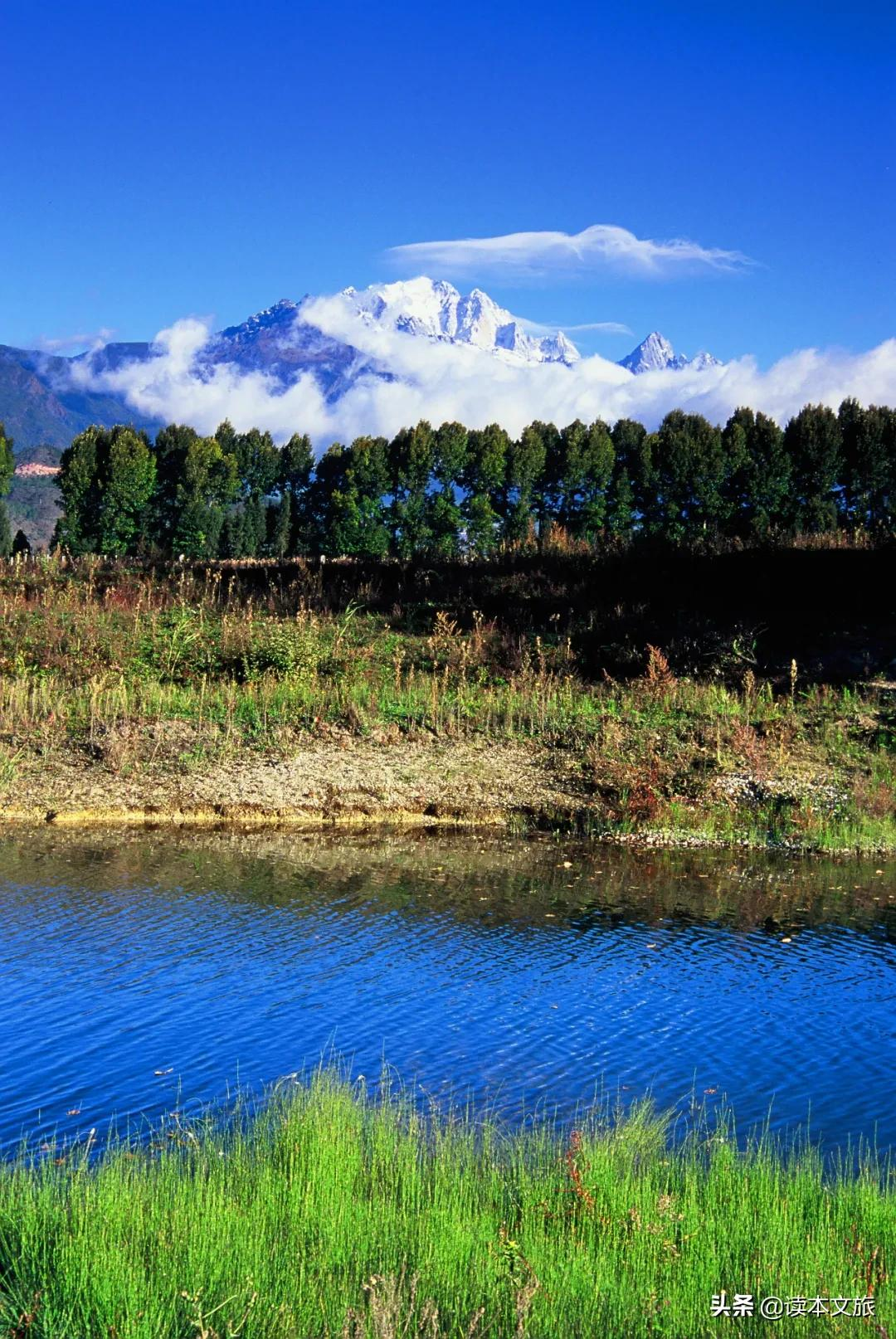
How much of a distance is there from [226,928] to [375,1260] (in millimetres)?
7283

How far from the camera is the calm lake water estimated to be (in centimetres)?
846

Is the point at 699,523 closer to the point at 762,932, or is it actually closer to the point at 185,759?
the point at 185,759

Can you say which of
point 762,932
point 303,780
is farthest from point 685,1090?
point 303,780

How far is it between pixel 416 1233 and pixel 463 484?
5918 cm

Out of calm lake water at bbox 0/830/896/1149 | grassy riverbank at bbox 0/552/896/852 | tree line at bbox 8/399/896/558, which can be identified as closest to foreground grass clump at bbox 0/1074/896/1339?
calm lake water at bbox 0/830/896/1149

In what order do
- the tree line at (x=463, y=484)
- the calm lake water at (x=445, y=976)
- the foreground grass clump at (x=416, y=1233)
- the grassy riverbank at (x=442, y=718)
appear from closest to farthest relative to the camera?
the foreground grass clump at (x=416, y=1233), the calm lake water at (x=445, y=976), the grassy riverbank at (x=442, y=718), the tree line at (x=463, y=484)

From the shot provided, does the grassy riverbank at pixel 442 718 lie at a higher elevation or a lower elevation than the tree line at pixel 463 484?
lower

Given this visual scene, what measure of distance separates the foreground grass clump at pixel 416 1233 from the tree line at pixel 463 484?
4671cm

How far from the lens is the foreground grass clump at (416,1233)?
4973 millimetres

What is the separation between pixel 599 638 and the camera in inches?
1018

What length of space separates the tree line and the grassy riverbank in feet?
91.4

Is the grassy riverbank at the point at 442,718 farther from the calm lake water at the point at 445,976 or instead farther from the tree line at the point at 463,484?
the tree line at the point at 463,484

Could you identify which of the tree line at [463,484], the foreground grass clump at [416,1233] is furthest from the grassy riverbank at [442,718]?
the tree line at [463,484]

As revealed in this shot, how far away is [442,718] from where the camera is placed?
21.4m
